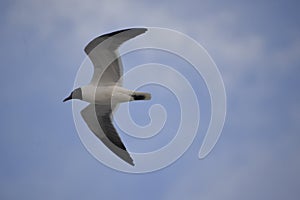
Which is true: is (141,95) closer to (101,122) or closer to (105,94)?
(105,94)

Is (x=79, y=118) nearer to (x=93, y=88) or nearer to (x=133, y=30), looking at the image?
(x=93, y=88)

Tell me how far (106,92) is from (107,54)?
693 mm

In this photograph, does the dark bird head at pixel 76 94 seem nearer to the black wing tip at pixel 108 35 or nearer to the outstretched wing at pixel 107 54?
the outstretched wing at pixel 107 54

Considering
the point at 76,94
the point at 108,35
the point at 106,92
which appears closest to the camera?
the point at 108,35

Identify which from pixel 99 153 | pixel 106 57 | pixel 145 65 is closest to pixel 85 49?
pixel 106 57

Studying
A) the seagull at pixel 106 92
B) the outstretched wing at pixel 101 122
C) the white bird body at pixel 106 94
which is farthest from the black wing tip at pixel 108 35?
the outstretched wing at pixel 101 122

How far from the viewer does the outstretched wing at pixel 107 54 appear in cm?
1005

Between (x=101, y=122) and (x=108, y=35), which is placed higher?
(x=108, y=35)

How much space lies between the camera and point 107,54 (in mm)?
10492

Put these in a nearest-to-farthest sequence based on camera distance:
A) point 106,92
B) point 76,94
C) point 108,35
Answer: point 108,35 → point 106,92 → point 76,94

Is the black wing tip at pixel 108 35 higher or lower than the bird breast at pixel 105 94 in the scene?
higher

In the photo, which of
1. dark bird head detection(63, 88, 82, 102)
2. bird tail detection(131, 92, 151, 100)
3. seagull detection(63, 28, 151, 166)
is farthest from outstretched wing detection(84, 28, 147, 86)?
bird tail detection(131, 92, 151, 100)

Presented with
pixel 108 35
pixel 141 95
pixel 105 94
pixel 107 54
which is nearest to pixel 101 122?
pixel 105 94

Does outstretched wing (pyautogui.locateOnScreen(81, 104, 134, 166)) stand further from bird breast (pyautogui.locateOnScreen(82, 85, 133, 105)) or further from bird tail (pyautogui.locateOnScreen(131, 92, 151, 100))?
bird tail (pyautogui.locateOnScreen(131, 92, 151, 100))
